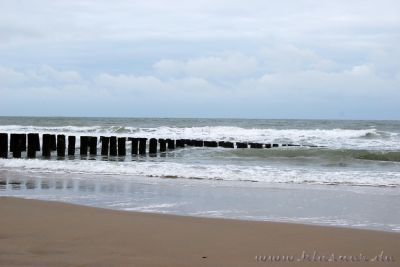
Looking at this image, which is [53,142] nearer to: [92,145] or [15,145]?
[92,145]

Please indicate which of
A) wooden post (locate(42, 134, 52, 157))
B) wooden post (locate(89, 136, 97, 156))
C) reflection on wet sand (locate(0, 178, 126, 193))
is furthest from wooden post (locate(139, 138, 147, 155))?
reflection on wet sand (locate(0, 178, 126, 193))

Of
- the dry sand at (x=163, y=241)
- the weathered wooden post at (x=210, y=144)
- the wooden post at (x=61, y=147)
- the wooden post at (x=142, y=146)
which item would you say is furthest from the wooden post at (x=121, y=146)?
the dry sand at (x=163, y=241)

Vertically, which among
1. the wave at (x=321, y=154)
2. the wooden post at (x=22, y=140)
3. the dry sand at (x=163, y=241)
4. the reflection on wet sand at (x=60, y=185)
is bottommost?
the wave at (x=321, y=154)

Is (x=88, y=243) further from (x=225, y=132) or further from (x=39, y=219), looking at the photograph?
(x=225, y=132)

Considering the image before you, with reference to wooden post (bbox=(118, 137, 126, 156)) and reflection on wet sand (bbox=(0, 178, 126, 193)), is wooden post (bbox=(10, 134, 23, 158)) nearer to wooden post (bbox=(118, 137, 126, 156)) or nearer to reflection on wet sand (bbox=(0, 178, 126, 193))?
wooden post (bbox=(118, 137, 126, 156))

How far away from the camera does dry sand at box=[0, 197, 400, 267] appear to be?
13.0ft

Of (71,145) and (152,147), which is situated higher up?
(71,145)

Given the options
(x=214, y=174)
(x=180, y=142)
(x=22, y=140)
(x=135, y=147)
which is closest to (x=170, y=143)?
(x=180, y=142)

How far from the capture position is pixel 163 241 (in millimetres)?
4602

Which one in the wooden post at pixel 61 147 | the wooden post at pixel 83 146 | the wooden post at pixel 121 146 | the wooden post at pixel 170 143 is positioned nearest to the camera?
the wooden post at pixel 61 147

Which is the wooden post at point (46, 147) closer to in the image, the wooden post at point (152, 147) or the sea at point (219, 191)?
the sea at point (219, 191)

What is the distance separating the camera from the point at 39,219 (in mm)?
5512

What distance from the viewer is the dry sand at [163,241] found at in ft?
13.0

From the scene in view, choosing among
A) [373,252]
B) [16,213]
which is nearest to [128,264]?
[373,252]
